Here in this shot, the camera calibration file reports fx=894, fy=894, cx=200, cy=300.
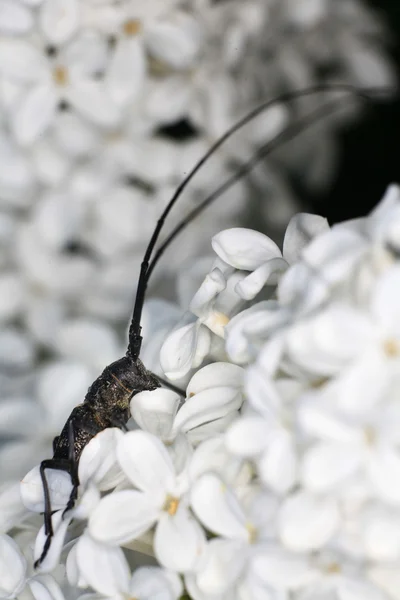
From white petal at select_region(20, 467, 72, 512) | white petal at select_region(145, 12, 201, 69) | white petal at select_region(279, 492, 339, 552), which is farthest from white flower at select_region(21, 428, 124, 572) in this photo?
white petal at select_region(145, 12, 201, 69)

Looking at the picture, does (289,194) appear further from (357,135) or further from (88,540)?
(88,540)

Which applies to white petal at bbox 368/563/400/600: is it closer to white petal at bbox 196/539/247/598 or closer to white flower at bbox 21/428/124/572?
white petal at bbox 196/539/247/598

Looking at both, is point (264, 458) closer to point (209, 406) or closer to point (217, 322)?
point (209, 406)

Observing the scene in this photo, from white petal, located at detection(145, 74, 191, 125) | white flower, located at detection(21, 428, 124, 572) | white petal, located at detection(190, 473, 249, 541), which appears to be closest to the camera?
white petal, located at detection(190, 473, 249, 541)

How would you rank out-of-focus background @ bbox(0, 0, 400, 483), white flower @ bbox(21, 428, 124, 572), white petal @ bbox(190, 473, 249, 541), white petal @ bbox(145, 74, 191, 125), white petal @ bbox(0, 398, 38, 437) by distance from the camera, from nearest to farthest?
white petal @ bbox(190, 473, 249, 541)
white flower @ bbox(21, 428, 124, 572)
white petal @ bbox(0, 398, 38, 437)
out-of-focus background @ bbox(0, 0, 400, 483)
white petal @ bbox(145, 74, 191, 125)

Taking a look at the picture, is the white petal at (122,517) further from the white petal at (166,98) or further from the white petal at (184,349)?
the white petal at (166,98)

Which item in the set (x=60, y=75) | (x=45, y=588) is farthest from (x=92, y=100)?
(x=45, y=588)

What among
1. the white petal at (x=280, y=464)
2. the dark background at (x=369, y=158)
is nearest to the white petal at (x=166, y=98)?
the dark background at (x=369, y=158)

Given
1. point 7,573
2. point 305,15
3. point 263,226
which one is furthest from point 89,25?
point 7,573
